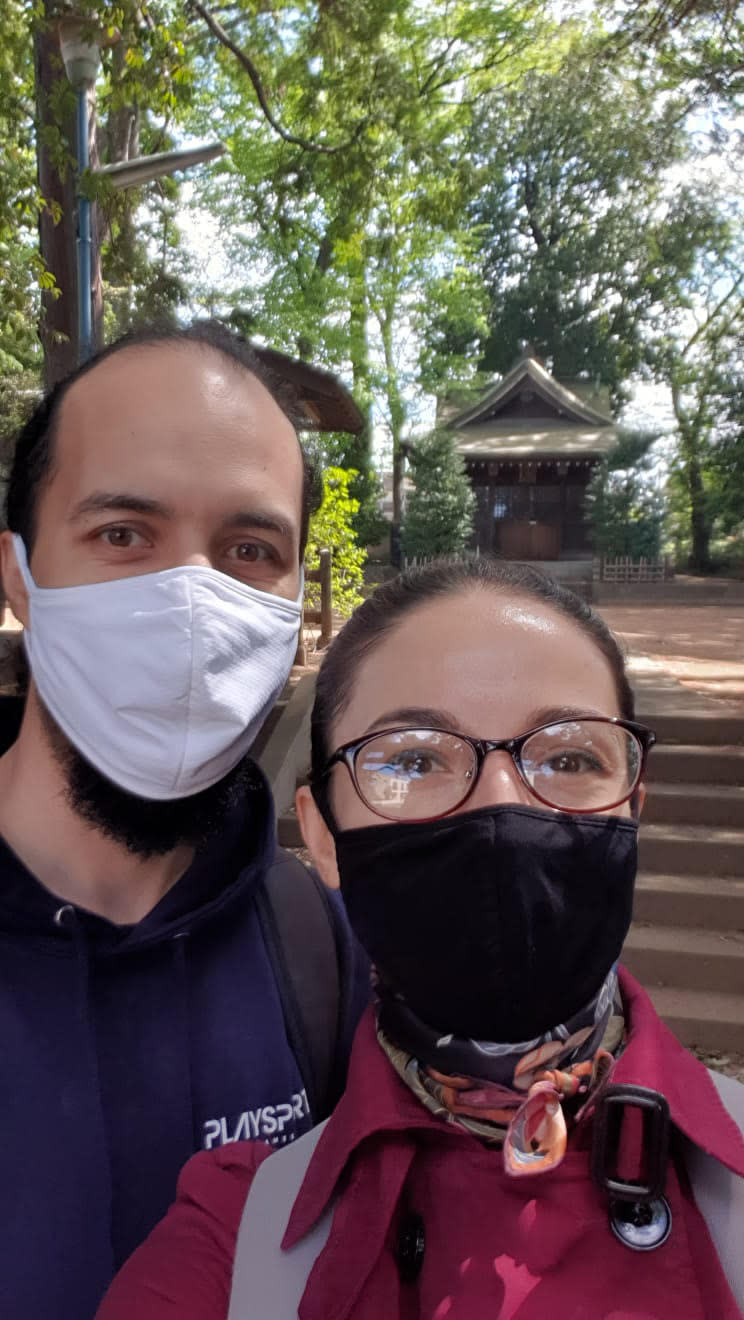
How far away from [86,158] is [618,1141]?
24.3ft

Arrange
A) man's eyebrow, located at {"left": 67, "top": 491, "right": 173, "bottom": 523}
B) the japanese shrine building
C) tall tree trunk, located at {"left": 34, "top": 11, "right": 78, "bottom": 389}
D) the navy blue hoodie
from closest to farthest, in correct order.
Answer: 1. the navy blue hoodie
2. man's eyebrow, located at {"left": 67, "top": 491, "right": 173, "bottom": 523}
3. tall tree trunk, located at {"left": 34, "top": 11, "right": 78, "bottom": 389}
4. the japanese shrine building

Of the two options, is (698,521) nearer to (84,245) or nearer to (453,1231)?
(84,245)

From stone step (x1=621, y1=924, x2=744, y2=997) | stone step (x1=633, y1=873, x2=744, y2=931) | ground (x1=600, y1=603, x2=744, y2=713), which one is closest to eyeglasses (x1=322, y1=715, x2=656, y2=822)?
stone step (x1=621, y1=924, x2=744, y2=997)

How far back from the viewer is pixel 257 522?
1532 mm

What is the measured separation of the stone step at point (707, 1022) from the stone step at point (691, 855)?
1023mm

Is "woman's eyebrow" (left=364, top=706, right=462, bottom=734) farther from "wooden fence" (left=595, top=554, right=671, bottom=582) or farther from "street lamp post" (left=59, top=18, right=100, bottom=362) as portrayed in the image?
"wooden fence" (left=595, top=554, right=671, bottom=582)

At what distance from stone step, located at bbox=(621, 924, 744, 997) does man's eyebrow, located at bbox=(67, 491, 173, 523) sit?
4106 millimetres

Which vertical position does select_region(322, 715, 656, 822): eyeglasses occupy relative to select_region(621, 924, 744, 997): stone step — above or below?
above

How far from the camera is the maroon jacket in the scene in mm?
905

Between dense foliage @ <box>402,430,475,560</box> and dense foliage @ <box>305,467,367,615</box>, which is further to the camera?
dense foliage @ <box>402,430,475,560</box>

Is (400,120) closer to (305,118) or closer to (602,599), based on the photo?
(305,118)

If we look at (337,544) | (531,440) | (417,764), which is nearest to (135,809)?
(417,764)

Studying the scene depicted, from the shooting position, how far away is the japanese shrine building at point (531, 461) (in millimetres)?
27453

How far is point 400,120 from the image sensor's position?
8602mm
